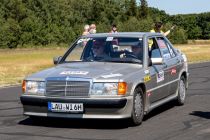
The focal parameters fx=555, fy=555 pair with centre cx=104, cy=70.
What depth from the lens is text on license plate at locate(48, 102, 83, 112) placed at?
27.2ft

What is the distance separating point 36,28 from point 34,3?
9.20 metres

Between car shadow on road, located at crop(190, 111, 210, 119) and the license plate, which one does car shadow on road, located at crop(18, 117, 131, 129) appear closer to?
the license plate

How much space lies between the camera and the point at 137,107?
8.73m

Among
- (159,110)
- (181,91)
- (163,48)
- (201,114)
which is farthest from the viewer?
(181,91)

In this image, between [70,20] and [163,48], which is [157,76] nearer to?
[163,48]

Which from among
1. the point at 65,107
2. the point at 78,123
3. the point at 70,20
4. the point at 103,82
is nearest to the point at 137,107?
the point at 103,82

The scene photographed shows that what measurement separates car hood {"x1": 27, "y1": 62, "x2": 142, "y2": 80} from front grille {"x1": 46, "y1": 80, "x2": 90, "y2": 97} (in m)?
0.15

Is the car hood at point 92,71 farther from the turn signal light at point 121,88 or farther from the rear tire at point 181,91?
the rear tire at point 181,91

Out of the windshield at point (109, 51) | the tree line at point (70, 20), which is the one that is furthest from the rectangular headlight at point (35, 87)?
the tree line at point (70, 20)

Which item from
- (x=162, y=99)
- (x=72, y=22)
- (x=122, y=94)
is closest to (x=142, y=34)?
(x=162, y=99)

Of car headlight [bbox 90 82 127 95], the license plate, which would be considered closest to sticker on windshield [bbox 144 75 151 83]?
car headlight [bbox 90 82 127 95]

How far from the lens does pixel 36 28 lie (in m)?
66.9

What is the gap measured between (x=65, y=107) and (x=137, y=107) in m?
1.18

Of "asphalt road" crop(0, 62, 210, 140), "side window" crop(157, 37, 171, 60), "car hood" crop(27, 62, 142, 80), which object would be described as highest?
"side window" crop(157, 37, 171, 60)
